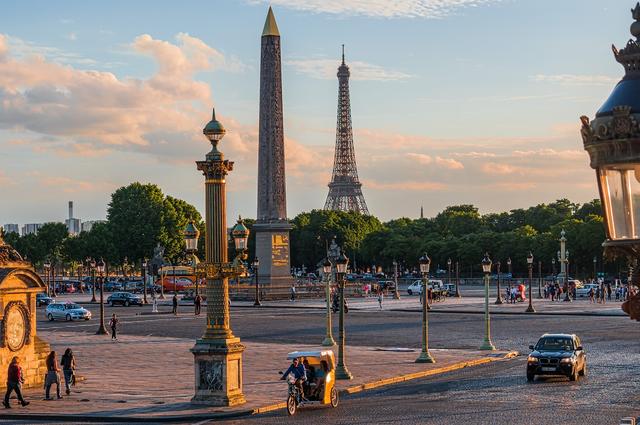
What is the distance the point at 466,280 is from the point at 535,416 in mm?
115412

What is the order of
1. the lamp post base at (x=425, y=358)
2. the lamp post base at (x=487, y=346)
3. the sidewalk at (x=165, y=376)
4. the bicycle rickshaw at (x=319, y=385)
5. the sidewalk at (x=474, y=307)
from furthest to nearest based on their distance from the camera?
the sidewalk at (x=474, y=307) < the lamp post base at (x=487, y=346) < the lamp post base at (x=425, y=358) < the bicycle rickshaw at (x=319, y=385) < the sidewalk at (x=165, y=376)

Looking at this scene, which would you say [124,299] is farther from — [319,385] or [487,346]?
[319,385]

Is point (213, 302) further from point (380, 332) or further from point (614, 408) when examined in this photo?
point (380, 332)

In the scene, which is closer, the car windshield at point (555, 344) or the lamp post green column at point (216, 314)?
the lamp post green column at point (216, 314)

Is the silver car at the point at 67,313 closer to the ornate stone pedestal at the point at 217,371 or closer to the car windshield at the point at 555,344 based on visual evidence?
the car windshield at the point at 555,344

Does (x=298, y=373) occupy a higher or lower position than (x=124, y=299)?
lower

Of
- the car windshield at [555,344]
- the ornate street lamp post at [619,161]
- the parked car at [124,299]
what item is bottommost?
the car windshield at [555,344]

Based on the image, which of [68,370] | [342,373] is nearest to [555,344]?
[342,373]

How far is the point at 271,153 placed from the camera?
3022 inches

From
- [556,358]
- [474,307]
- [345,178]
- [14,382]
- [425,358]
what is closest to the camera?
[14,382]

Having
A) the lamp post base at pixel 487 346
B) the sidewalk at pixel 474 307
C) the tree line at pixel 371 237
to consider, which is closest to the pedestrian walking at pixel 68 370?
the lamp post base at pixel 487 346

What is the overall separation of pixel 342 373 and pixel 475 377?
376cm

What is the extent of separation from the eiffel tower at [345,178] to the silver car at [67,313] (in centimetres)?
12497

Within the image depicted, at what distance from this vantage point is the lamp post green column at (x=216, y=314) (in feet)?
78.4
